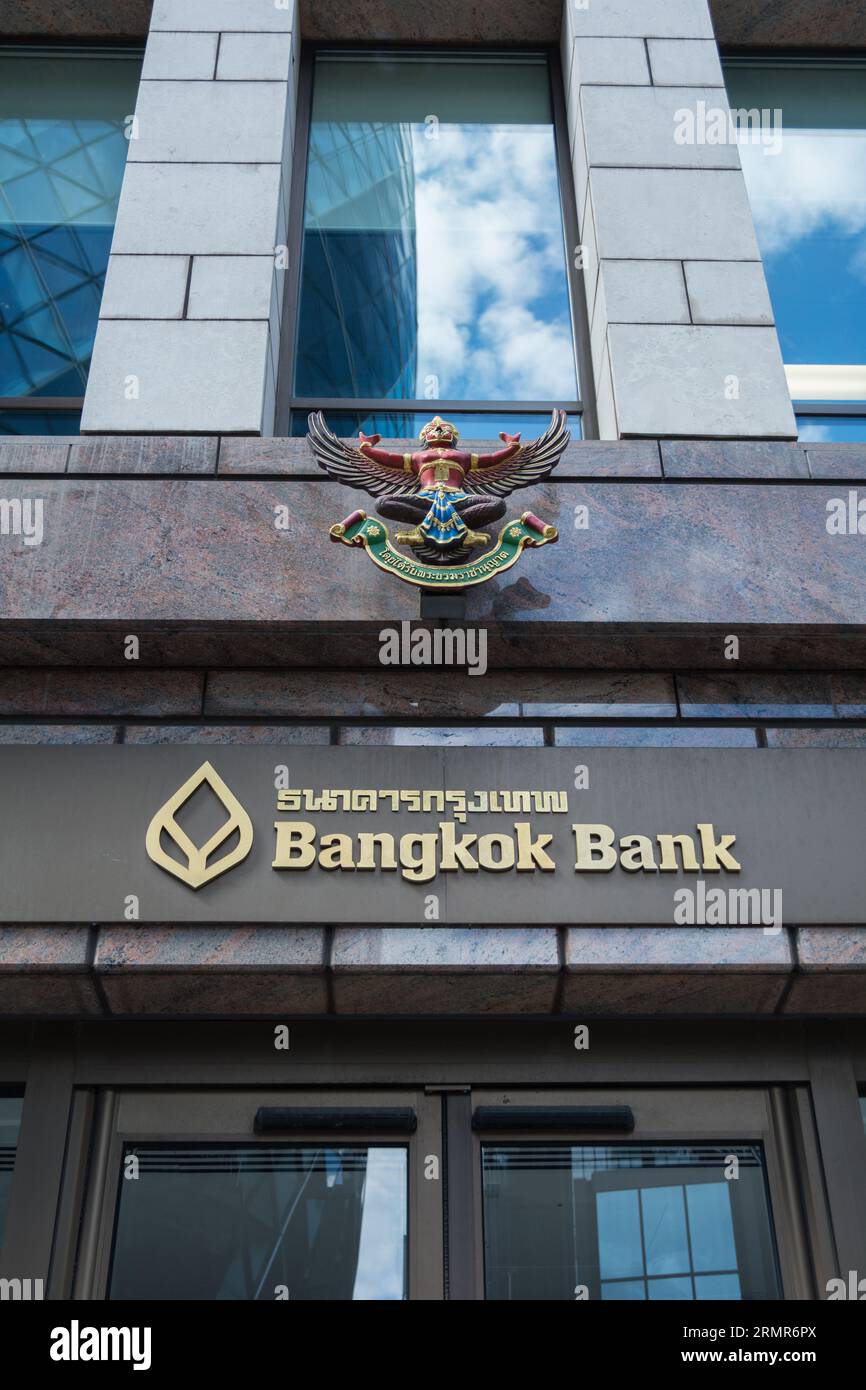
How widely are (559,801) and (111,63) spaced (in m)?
7.08

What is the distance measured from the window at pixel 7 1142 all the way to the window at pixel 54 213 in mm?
4127

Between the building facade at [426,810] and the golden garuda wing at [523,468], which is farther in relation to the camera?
the golden garuda wing at [523,468]

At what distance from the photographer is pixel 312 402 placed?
785 cm

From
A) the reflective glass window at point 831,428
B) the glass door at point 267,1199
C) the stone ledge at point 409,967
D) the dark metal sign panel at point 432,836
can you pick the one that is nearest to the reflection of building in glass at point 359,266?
the reflective glass window at point 831,428

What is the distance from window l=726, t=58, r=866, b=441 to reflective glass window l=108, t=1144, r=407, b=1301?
5.31 m

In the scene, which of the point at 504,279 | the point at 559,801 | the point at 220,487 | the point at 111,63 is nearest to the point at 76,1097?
the point at 559,801

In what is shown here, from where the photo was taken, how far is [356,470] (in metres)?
6.40

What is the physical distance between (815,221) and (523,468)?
404 cm

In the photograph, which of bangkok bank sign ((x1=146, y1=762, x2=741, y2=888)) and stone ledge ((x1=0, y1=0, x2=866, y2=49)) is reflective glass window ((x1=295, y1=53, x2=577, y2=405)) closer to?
stone ledge ((x1=0, y1=0, x2=866, y2=49))

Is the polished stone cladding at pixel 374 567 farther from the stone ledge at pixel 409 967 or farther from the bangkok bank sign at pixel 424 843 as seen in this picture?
the stone ledge at pixel 409 967

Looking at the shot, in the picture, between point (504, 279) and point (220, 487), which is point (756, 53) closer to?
point (504, 279)

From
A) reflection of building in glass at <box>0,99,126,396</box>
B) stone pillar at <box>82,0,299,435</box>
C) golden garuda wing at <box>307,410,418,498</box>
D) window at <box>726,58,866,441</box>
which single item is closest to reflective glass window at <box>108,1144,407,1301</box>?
golden garuda wing at <box>307,410,418,498</box>

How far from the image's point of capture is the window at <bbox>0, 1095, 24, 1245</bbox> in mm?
5559

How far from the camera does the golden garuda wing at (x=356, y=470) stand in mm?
6371
